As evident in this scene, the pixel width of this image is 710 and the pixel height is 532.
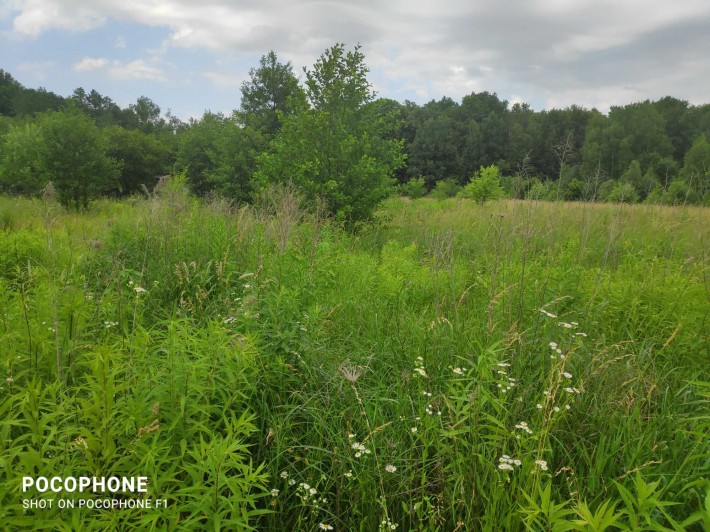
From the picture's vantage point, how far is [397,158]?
10.0 m

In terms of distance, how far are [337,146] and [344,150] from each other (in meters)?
0.36

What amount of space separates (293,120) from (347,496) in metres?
9.21

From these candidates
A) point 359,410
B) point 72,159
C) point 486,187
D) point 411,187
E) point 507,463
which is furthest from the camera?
point 486,187

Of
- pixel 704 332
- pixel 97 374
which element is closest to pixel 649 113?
pixel 704 332

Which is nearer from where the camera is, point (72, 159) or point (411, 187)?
point (411, 187)

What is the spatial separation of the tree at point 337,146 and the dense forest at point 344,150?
28 millimetres

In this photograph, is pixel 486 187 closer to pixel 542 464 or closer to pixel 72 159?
pixel 72 159

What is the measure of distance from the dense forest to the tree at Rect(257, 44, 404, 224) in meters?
0.03

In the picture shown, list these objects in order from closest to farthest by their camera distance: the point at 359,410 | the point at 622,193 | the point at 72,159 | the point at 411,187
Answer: the point at 359,410 < the point at 622,193 < the point at 411,187 < the point at 72,159

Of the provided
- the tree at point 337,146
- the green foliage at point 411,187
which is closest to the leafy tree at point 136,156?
the green foliage at point 411,187

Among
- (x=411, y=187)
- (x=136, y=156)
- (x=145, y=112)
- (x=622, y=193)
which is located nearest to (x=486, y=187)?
(x=411, y=187)

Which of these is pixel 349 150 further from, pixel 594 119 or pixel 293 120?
pixel 594 119

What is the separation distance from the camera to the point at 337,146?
30.5 feet

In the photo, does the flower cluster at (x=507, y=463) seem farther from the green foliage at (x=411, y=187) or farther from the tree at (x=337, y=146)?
the green foliage at (x=411, y=187)
